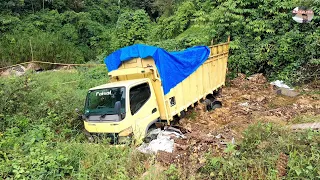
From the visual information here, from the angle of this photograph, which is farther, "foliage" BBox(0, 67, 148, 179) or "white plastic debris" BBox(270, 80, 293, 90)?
"white plastic debris" BBox(270, 80, 293, 90)

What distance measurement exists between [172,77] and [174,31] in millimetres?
11058

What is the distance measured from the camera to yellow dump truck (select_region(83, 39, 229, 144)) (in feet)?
20.2

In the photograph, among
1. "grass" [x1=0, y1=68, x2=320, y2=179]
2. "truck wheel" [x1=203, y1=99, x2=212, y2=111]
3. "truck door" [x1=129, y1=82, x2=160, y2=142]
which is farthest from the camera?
"truck wheel" [x1=203, y1=99, x2=212, y2=111]

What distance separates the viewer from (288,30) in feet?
38.7

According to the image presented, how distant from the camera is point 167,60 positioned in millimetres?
7250

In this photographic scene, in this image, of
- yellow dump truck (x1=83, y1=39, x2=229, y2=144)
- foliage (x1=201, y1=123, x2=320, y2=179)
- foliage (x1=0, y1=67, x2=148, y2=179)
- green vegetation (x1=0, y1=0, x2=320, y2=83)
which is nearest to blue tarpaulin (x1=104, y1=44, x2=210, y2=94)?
yellow dump truck (x1=83, y1=39, x2=229, y2=144)

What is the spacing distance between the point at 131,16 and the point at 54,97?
500 inches

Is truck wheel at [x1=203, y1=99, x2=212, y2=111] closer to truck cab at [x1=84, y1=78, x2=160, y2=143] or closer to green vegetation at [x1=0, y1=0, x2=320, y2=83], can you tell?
truck cab at [x1=84, y1=78, x2=160, y2=143]

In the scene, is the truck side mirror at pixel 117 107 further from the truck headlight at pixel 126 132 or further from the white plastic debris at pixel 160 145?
the white plastic debris at pixel 160 145

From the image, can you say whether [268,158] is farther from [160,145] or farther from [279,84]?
[279,84]

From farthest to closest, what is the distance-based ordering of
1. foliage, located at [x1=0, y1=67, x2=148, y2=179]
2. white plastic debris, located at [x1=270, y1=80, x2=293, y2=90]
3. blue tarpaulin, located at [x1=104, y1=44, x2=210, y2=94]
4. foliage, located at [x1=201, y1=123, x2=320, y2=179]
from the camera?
1. white plastic debris, located at [x1=270, y1=80, x2=293, y2=90]
2. blue tarpaulin, located at [x1=104, y1=44, x2=210, y2=94]
3. foliage, located at [x1=0, y1=67, x2=148, y2=179]
4. foliage, located at [x1=201, y1=123, x2=320, y2=179]

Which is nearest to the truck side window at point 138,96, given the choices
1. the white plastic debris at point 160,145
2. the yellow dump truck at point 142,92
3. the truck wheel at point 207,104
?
the yellow dump truck at point 142,92

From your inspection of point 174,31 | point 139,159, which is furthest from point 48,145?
point 174,31

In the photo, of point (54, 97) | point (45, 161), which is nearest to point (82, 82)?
point (54, 97)
